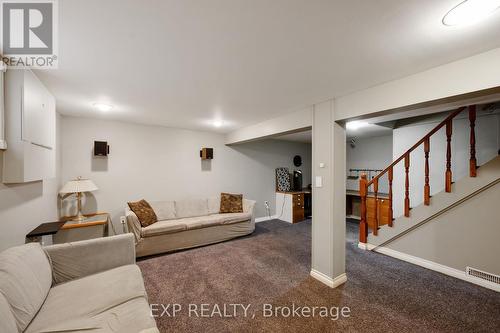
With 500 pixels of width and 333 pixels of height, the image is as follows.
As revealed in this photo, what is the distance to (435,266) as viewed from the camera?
2.76 m

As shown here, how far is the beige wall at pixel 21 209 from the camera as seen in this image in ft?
5.49

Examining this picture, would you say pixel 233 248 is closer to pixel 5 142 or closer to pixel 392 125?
pixel 5 142

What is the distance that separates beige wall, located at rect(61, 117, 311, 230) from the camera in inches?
137

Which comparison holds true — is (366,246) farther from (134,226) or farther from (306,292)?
(134,226)

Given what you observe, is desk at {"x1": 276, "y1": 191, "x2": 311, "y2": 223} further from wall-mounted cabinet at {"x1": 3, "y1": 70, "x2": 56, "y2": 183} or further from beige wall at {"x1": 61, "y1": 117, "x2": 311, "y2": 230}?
wall-mounted cabinet at {"x1": 3, "y1": 70, "x2": 56, "y2": 183}

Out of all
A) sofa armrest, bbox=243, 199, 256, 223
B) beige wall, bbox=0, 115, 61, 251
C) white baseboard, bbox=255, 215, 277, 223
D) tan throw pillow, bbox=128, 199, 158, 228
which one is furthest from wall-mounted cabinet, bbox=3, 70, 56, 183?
white baseboard, bbox=255, 215, 277, 223

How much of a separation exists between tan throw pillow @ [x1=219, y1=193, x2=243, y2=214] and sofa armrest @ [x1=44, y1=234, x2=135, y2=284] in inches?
94.1

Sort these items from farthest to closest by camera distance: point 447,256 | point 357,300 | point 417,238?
point 417,238 < point 447,256 < point 357,300

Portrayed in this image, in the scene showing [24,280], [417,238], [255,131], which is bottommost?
[417,238]

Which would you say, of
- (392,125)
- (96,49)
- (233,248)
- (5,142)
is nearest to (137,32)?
(96,49)

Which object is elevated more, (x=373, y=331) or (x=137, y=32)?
(x=137, y=32)

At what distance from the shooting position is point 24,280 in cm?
132

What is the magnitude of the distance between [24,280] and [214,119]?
2.87m

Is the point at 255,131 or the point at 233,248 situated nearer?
the point at 233,248
